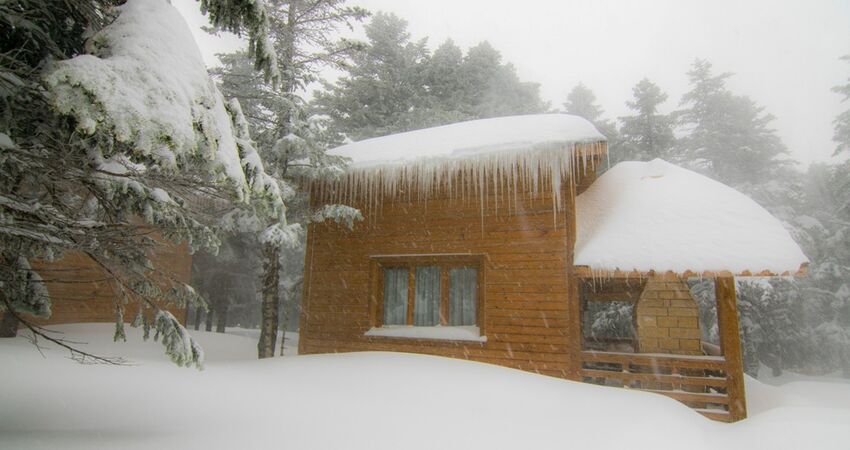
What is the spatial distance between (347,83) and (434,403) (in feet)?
56.3

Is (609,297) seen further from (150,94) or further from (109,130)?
(109,130)

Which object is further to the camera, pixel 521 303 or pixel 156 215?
pixel 521 303

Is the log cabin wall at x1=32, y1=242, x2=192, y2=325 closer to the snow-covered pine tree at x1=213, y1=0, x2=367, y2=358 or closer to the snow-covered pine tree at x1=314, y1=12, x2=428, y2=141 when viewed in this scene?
the snow-covered pine tree at x1=213, y1=0, x2=367, y2=358

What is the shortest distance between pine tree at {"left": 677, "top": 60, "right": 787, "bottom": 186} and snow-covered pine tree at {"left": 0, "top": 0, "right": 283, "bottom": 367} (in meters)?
21.5

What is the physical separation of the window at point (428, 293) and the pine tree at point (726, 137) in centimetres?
1686

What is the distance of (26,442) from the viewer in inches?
119

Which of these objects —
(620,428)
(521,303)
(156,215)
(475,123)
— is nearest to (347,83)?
(475,123)

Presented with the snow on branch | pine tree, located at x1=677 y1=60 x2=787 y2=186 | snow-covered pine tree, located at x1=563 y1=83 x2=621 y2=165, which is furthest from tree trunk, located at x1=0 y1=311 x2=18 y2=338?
pine tree, located at x1=677 y1=60 x2=787 y2=186

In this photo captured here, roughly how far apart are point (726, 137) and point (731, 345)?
17344 millimetres

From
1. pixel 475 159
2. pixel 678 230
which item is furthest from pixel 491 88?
pixel 678 230

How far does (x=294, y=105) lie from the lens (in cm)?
822

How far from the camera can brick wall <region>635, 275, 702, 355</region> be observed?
7961 millimetres

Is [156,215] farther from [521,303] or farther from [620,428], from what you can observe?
[521,303]

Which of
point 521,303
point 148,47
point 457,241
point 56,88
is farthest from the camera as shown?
point 457,241
